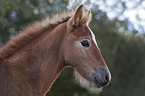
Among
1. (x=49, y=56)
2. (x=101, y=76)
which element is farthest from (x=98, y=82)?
(x=49, y=56)

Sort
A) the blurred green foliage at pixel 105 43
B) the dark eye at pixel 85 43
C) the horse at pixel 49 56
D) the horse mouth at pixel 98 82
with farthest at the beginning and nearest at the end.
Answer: the blurred green foliage at pixel 105 43 → the dark eye at pixel 85 43 → the horse mouth at pixel 98 82 → the horse at pixel 49 56

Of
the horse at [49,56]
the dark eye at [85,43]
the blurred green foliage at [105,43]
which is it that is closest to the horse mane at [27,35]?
the horse at [49,56]

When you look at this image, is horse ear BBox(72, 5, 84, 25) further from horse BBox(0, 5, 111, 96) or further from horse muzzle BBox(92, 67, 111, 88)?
horse muzzle BBox(92, 67, 111, 88)

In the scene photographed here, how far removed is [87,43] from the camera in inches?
148

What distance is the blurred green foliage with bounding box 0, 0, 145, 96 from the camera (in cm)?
1058

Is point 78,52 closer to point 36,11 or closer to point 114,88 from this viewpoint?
point 36,11

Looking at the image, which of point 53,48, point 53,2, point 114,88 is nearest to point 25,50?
point 53,48

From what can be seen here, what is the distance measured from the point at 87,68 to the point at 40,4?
348 inches

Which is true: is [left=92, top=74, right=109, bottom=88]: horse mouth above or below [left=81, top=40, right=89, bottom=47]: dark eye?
below

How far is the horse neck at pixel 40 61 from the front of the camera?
355cm

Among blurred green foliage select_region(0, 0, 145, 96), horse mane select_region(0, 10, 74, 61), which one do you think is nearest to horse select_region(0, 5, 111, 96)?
horse mane select_region(0, 10, 74, 61)

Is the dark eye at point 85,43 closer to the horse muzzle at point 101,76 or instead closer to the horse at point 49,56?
the horse at point 49,56

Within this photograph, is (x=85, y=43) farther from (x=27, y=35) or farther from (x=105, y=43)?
(x=105, y=43)

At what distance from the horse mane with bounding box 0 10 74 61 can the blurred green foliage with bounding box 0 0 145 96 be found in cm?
383
